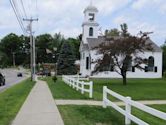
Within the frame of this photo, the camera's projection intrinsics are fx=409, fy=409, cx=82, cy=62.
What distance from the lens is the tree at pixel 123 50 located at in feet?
143

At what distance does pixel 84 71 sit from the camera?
2985 inches

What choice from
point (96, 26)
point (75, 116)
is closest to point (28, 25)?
point (96, 26)

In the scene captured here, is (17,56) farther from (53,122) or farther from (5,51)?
(53,122)

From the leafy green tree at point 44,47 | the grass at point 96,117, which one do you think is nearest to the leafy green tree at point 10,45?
the leafy green tree at point 44,47

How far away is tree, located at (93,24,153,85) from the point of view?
143ft

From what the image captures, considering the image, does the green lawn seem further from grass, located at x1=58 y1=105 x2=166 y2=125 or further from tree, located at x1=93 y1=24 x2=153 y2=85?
grass, located at x1=58 y1=105 x2=166 y2=125

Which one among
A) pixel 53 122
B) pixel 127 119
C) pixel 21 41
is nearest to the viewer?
pixel 127 119

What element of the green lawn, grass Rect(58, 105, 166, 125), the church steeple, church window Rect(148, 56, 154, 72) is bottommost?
the green lawn

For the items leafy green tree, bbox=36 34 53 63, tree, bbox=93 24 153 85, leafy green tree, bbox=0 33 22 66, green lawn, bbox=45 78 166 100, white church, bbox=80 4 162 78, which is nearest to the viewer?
green lawn, bbox=45 78 166 100

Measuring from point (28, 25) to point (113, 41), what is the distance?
1178 inches

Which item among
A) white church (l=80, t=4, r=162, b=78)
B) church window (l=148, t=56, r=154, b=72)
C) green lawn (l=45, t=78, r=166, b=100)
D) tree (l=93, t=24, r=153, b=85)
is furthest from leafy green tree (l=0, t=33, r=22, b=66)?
green lawn (l=45, t=78, r=166, b=100)

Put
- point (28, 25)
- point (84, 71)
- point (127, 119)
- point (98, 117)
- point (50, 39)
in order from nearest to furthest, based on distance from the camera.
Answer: point (127, 119), point (98, 117), point (28, 25), point (84, 71), point (50, 39)

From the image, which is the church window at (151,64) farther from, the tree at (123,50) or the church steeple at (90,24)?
the tree at (123,50)

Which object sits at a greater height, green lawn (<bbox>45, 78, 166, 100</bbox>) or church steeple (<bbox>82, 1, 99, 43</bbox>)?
church steeple (<bbox>82, 1, 99, 43</bbox>)
